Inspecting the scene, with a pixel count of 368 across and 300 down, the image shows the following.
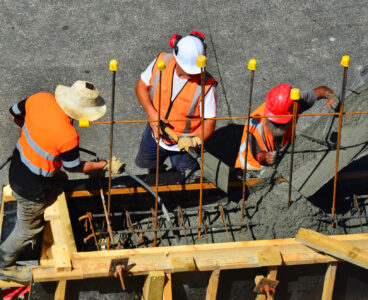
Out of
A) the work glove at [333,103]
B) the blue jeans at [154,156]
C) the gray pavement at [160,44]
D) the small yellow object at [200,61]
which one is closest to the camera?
the small yellow object at [200,61]

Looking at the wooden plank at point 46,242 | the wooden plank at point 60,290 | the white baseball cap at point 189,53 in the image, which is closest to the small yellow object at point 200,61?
the white baseball cap at point 189,53

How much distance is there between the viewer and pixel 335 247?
367cm

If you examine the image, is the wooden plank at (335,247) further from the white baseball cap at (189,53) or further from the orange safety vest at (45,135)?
the orange safety vest at (45,135)

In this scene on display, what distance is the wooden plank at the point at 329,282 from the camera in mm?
3855

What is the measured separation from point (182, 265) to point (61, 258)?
32.2 inches

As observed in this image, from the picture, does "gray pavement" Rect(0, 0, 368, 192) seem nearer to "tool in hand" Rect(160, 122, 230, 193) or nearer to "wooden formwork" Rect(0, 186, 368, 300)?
"tool in hand" Rect(160, 122, 230, 193)

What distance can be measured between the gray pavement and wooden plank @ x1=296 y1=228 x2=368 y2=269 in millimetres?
3147

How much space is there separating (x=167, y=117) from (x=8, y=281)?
1.96 meters

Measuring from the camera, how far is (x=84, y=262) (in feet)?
12.0

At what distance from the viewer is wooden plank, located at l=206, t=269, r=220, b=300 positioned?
375 centimetres

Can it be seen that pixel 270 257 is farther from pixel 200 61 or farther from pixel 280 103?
pixel 280 103

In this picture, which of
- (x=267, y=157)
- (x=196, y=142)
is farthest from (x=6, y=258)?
(x=267, y=157)

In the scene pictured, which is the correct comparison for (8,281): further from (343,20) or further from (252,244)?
(343,20)

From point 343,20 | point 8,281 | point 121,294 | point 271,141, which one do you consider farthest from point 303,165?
point 343,20
